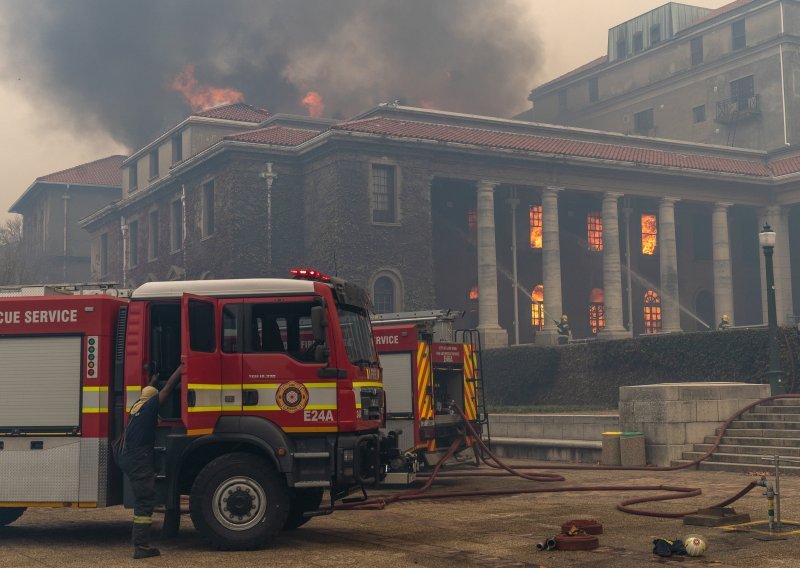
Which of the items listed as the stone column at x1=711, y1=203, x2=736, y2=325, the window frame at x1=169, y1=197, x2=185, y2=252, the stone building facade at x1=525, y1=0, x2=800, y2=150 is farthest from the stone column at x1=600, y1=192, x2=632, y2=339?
the window frame at x1=169, y1=197, x2=185, y2=252

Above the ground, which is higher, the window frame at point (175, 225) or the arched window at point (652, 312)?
the window frame at point (175, 225)

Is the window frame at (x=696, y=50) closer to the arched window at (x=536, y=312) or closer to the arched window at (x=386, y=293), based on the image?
the arched window at (x=536, y=312)

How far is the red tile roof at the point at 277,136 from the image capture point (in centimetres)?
4753

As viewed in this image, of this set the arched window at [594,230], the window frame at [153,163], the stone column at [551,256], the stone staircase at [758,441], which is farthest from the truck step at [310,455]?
the window frame at [153,163]

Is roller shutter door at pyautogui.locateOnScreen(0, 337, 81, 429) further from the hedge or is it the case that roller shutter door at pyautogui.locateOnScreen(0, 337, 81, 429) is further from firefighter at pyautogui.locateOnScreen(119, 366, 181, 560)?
the hedge

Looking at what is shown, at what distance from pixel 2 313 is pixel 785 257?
52137 millimetres

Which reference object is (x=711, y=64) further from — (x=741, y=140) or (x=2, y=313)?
(x=2, y=313)

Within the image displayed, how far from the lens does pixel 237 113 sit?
57.8 metres

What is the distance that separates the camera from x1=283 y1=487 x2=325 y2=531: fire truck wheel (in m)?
11.8

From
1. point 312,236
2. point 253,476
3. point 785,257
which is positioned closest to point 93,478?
point 253,476

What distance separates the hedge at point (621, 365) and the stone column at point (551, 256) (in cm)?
1096

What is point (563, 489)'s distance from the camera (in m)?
16.3

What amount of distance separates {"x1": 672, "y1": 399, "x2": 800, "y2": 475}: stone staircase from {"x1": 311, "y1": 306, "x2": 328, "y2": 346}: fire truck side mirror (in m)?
10.6

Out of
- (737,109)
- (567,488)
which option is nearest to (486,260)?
(737,109)
